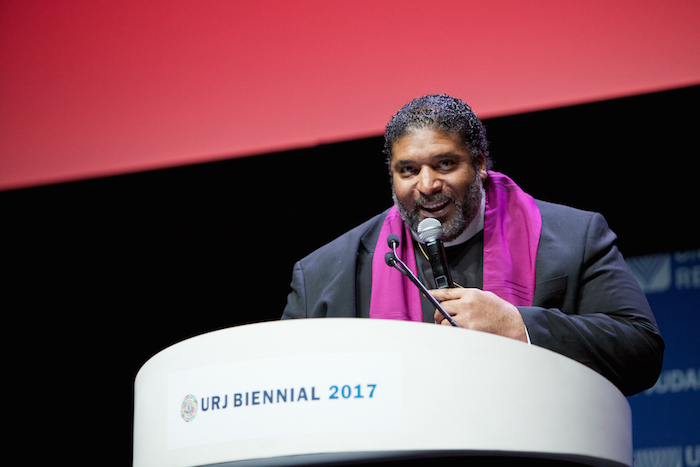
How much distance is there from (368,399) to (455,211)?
3.75ft

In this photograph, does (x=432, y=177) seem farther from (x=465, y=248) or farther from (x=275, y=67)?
(x=275, y=67)

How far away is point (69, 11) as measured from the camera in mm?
3176

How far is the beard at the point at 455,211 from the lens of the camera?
193cm

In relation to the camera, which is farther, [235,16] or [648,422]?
[235,16]

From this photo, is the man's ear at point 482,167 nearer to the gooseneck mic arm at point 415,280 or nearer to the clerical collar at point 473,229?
the clerical collar at point 473,229

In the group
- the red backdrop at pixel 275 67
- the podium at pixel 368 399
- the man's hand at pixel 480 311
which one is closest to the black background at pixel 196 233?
the red backdrop at pixel 275 67

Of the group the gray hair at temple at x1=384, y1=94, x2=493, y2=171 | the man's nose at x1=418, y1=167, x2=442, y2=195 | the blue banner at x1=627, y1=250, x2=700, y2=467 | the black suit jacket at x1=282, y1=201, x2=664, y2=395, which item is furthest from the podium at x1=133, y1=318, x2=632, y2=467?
the blue banner at x1=627, y1=250, x2=700, y2=467

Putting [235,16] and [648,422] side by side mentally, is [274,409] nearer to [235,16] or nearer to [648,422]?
[648,422]

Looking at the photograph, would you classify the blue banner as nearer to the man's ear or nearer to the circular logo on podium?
the man's ear

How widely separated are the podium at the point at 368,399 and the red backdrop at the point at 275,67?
1.65m

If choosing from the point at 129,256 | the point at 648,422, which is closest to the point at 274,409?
→ the point at 648,422

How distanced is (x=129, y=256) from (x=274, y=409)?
253 centimetres

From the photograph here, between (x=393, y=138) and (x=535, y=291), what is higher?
(x=393, y=138)

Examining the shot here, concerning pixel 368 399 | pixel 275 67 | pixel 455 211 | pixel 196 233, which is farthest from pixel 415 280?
pixel 196 233
